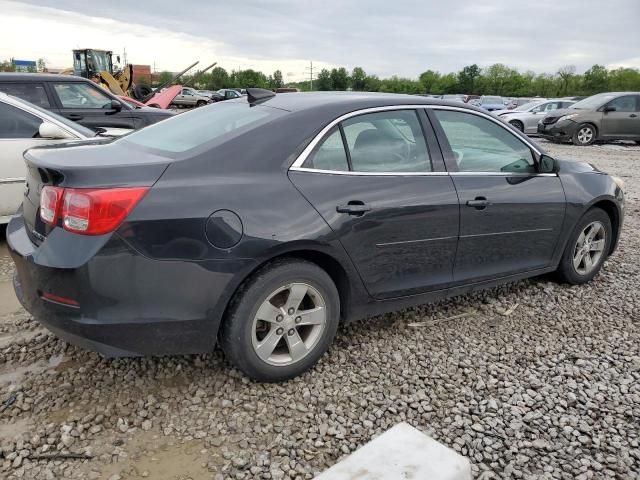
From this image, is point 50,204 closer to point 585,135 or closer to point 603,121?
point 585,135

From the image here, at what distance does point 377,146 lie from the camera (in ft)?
10.6

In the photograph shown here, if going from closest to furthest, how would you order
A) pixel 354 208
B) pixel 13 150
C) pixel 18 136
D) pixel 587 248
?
pixel 354 208 → pixel 587 248 → pixel 13 150 → pixel 18 136

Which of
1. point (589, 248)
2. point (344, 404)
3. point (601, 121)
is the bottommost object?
point (344, 404)

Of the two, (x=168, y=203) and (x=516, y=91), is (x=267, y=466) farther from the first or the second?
(x=516, y=91)

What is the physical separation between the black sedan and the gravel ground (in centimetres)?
29

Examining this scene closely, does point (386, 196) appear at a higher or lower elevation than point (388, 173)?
lower

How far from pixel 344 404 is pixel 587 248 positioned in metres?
2.78

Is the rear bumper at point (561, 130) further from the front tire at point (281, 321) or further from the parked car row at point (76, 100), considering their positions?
the front tire at point (281, 321)

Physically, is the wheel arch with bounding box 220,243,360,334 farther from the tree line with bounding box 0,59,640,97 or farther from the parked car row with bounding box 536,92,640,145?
the tree line with bounding box 0,59,640,97

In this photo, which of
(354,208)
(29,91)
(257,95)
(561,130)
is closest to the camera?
(354,208)

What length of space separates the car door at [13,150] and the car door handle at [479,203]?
4.08 metres

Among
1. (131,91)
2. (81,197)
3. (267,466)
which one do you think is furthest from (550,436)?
(131,91)

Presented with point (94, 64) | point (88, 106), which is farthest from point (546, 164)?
point (94, 64)

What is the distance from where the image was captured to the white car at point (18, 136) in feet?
16.5
